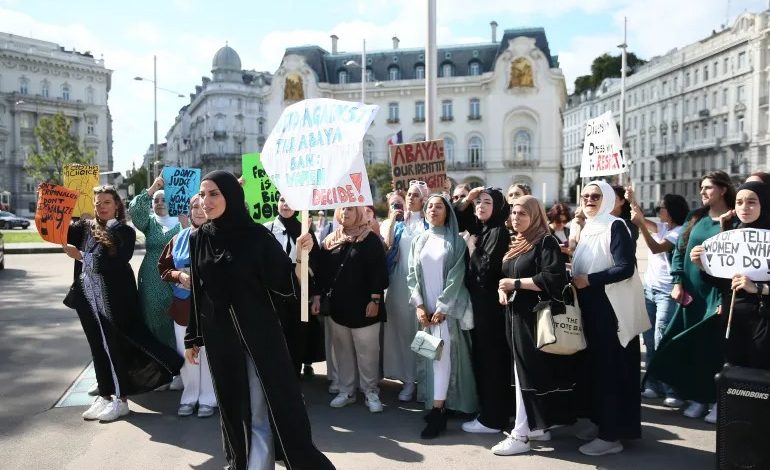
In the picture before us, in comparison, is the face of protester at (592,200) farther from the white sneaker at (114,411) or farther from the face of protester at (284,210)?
the white sneaker at (114,411)

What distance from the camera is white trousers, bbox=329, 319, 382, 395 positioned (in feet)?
19.7

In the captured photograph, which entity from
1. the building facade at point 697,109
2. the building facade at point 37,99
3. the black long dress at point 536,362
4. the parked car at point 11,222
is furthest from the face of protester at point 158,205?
the building facade at point 37,99

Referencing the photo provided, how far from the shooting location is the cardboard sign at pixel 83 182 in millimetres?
7414

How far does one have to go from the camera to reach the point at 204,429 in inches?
210

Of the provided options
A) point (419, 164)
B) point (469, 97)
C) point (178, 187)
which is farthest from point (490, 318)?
point (469, 97)

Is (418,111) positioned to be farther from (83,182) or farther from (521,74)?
(83,182)

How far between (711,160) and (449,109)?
108 ft

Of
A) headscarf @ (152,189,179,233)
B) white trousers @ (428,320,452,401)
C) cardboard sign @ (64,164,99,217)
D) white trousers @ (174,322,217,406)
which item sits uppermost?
cardboard sign @ (64,164,99,217)

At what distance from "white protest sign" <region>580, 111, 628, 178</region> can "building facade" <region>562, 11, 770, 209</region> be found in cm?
6552

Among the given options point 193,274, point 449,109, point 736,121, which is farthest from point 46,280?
point 736,121

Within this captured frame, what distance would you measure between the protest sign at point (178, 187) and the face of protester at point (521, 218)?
3.82 metres

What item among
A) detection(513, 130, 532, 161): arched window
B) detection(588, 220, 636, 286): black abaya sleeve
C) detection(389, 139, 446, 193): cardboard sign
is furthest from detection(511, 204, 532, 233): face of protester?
detection(513, 130, 532, 161): arched window

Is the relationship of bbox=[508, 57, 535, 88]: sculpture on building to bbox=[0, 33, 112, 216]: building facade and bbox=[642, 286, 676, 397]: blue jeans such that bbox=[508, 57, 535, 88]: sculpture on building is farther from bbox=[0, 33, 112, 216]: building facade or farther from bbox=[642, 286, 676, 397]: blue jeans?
bbox=[642, 286, 676, 397]: blue jeans

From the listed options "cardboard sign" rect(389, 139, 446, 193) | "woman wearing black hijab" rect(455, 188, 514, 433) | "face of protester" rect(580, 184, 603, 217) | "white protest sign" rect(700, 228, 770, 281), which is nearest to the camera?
"white protest sign" rect(700, 228, 770, 281)
